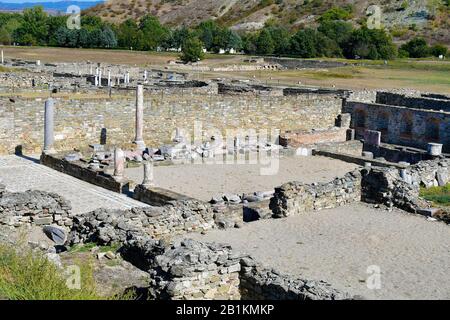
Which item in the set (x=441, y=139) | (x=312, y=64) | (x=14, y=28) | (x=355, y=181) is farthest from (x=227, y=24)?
(x=355, y=181)

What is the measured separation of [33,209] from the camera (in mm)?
13547

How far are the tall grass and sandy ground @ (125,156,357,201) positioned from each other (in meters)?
8.71

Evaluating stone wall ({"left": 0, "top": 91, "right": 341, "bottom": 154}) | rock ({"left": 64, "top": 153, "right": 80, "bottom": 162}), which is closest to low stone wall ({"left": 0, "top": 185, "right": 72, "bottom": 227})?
rock ({"left": 64, "top": 153, "right": 80, "bottom": 162})

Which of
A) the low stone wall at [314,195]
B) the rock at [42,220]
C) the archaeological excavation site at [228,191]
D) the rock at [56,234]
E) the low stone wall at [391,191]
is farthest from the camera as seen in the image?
the low stone wall at [391,191]

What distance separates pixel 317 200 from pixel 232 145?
10.2m

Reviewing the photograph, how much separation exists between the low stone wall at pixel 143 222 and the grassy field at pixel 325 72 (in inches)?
1194

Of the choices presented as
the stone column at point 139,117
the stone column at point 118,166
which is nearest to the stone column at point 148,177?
the stone column at point 118,166

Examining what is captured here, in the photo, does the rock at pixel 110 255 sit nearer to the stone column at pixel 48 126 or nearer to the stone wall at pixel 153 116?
the stone column at pixel 48 126

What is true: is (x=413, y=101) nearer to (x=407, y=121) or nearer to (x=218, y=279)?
(x=407, y=121)

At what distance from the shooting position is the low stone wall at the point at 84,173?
62.2 feet

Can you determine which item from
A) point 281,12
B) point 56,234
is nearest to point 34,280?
point 56,234

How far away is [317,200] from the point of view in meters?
15.6

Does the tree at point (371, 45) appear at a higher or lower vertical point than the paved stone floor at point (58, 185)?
higher

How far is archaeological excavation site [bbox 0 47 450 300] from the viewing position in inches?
405
